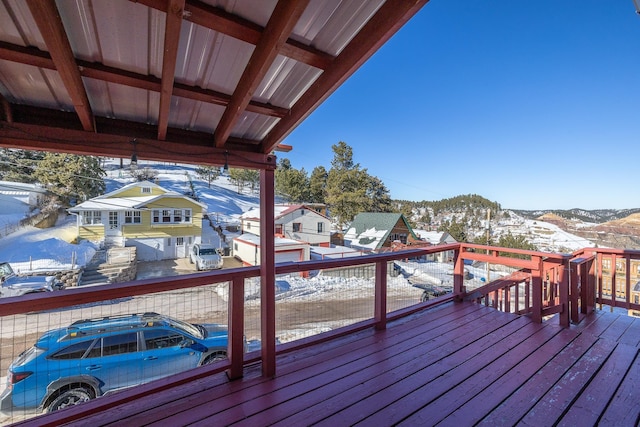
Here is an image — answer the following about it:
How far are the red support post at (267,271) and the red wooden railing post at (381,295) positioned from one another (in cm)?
127

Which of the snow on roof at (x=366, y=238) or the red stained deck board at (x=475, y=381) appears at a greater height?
the red stained deck board at (x=475, y=381)

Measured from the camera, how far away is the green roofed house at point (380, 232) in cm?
1738

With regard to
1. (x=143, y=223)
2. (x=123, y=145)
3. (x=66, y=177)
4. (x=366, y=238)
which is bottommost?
(x=366, y=238)

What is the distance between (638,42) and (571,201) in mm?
24383

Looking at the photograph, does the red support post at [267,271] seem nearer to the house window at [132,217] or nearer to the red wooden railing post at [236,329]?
the red wooden railing post at [236,329]

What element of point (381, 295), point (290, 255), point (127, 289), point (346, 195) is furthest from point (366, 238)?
point (127, 289)

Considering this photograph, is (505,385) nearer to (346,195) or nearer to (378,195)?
(346,195)

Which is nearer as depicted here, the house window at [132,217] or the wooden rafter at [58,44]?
the wooden rafter at [58,44]

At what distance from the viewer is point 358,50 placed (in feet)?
3.38

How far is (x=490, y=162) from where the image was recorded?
74.3 feet

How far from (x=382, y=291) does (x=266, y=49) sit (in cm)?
255

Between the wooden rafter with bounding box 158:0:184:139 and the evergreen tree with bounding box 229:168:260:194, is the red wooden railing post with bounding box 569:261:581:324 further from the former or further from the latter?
the evergreen tree with bounding box 229:168:260:194

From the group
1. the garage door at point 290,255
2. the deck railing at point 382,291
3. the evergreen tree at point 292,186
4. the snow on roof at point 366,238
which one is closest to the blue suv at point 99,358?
the deck railing at point 382,291

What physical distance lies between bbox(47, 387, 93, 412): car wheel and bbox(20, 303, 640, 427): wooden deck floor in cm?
190
